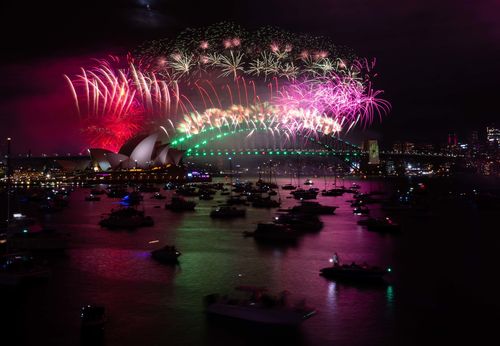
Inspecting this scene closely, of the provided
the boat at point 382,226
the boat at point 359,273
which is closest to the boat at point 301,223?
the boat at point 382,226

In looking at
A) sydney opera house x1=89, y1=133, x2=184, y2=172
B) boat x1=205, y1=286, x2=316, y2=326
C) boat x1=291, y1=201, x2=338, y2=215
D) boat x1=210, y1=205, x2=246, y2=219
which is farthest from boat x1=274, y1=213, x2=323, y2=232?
sydney opera house x1=89, y1=133, x2=184, y2=172

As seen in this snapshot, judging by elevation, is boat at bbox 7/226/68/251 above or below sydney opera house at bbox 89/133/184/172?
below

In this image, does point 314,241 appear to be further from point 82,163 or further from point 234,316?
point 82,163

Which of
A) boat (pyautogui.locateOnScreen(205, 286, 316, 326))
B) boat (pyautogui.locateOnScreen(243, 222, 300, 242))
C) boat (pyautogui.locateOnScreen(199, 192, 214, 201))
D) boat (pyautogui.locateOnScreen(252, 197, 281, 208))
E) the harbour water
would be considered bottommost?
the harbour water

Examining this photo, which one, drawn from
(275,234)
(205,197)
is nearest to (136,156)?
(205,197)

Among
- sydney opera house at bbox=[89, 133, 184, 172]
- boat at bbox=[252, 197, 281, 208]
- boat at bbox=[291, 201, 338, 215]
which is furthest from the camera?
sydney opera house at bbox=[89, 133, 184, 172]

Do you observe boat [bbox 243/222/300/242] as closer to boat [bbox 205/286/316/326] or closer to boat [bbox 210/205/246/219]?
boat [bbox 210/205/246/219]

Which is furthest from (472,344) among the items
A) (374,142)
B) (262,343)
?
(374,142)
